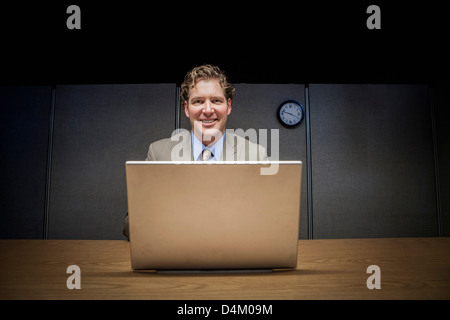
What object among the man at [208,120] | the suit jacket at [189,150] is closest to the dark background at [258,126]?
the suit jacket at [189,150]

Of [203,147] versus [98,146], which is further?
[98,146]

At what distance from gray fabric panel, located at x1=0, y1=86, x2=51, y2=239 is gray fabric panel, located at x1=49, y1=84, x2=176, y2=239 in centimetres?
12

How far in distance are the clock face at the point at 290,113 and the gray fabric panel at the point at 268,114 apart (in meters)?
0.05

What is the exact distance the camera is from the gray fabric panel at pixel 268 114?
2.74 metres

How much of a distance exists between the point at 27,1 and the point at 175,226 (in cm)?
248

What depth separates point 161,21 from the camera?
2539mm

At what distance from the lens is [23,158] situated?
2.72 meters

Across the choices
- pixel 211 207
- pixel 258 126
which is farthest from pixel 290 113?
pixel 211 207

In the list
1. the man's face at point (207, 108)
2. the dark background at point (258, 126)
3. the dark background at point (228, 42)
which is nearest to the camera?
the man's face at point (207, 108)

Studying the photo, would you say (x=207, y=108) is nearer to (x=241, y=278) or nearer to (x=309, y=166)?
(x=241, y=278)

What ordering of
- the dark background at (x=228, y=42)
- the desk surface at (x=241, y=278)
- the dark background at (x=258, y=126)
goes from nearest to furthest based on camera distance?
the desk surface at (x=241, y=278), the dark background at (x=228, y=42), the dark background at (x=258, y=126)

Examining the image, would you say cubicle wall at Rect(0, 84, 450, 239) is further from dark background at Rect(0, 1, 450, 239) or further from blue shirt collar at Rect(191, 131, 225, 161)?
blue shirt collar at Rect(191, 131, 225, 161)

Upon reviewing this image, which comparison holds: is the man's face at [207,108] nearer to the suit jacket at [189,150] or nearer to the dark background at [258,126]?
the suit jacket at [189,150]

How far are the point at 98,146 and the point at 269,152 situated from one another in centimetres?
155
